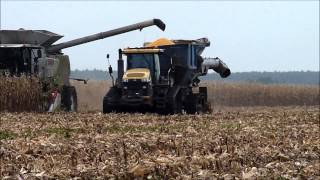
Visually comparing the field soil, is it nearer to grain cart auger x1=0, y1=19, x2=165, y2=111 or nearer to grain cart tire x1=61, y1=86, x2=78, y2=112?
grain cart auger x1=0, y1=19, x2=165, y2=111

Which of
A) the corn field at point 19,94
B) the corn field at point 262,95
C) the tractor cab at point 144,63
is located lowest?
the corn field at point 262,95

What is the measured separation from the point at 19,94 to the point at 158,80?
17.8 feet

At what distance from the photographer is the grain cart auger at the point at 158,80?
909 inches

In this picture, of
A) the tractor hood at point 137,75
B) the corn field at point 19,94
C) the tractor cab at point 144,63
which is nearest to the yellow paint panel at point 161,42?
the tractor cab at point 144,63

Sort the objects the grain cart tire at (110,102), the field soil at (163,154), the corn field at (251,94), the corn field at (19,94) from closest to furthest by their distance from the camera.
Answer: the field soil at (163,154) < the grain cart tire at (110,102) < the corn field at (19,94) < the corn field at (251,94)

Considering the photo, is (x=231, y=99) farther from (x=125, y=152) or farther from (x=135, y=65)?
(x=125, y=152)

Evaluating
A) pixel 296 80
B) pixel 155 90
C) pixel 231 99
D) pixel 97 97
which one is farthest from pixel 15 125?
pixel 296 80

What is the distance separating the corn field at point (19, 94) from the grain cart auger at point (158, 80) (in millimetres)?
3222

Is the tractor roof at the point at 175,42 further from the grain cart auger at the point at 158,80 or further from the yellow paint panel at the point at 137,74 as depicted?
the yellow paint panel at the point at 137,74

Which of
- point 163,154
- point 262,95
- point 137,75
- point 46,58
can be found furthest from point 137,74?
point 262,95

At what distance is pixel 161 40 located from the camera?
1006 inches

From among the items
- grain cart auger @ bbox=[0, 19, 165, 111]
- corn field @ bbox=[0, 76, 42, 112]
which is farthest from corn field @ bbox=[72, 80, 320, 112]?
corn field @ bbox=[0, 76, 42, 112]

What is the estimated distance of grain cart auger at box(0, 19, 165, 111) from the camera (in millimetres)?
26062

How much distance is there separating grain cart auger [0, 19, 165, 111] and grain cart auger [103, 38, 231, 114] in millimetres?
3404
